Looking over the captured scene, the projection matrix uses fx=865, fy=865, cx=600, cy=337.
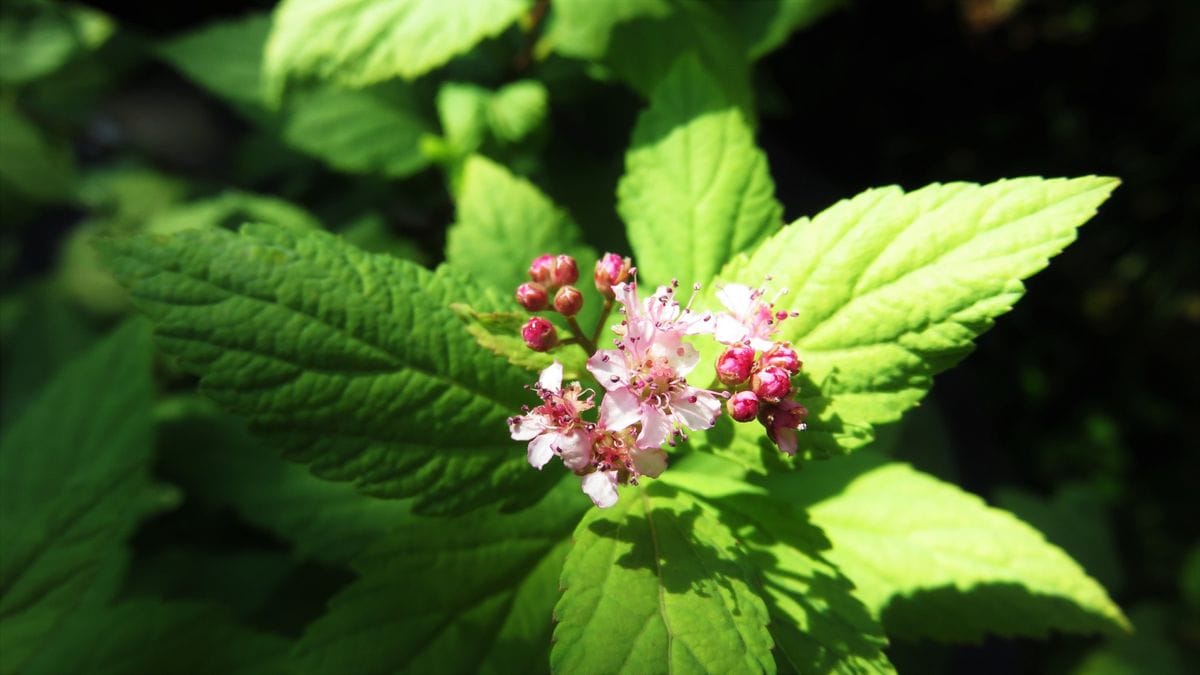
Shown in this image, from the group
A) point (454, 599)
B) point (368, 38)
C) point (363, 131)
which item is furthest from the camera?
point (363, 131)

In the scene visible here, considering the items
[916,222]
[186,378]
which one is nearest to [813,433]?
[916,222]

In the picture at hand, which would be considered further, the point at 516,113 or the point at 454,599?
the point at 516,113

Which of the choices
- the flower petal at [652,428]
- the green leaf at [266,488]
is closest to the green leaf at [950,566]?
the flower petal at [652,428]

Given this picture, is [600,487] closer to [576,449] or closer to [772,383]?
[576,449]

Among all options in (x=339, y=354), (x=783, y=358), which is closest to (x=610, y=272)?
(x=783, y=358)

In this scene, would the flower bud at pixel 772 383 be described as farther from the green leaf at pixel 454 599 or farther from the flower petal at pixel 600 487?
the green leaf at pixel 454 599

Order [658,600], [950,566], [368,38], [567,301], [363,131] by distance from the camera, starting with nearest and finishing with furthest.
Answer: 1. [658,600]
2. [567,301]
3. [950,566]
4. [368,38]
5. [363,131]
